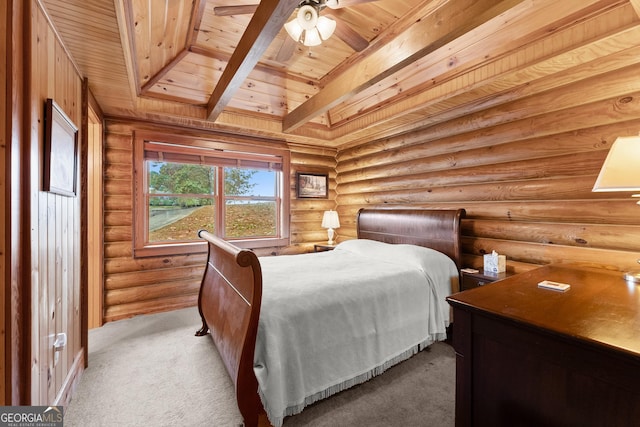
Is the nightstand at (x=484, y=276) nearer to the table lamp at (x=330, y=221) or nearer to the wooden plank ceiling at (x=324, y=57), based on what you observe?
the wooden plank ceiling at (x=324, y=57)

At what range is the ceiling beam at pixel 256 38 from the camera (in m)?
1.47

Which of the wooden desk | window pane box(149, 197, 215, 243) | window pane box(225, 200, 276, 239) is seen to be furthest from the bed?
window pane box(225, 200, 276, 239)

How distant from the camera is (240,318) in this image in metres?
1.68

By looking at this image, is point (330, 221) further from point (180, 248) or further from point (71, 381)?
point (71, 381)

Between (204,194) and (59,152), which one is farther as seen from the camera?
(204,194)

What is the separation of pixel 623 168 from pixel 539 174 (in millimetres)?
1027

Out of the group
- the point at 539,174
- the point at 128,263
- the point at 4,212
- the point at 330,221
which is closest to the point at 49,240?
the point at 4,212

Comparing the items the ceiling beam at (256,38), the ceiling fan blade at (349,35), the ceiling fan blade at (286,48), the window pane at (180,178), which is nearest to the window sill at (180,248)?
the window pane at (180,178)

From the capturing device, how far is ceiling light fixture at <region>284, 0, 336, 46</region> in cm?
188

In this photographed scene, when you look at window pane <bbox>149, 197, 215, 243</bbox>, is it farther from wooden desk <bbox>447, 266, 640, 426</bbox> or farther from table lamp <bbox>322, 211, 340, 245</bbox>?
wooden desk <bbox>447, 266, 640, 426</bbox>

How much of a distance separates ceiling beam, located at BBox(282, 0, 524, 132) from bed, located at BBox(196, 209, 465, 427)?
1.59 meters

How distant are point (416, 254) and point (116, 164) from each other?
3.51 meters

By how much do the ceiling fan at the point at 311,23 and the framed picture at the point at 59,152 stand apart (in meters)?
1.15

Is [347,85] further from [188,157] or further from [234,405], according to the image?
[234,405]
